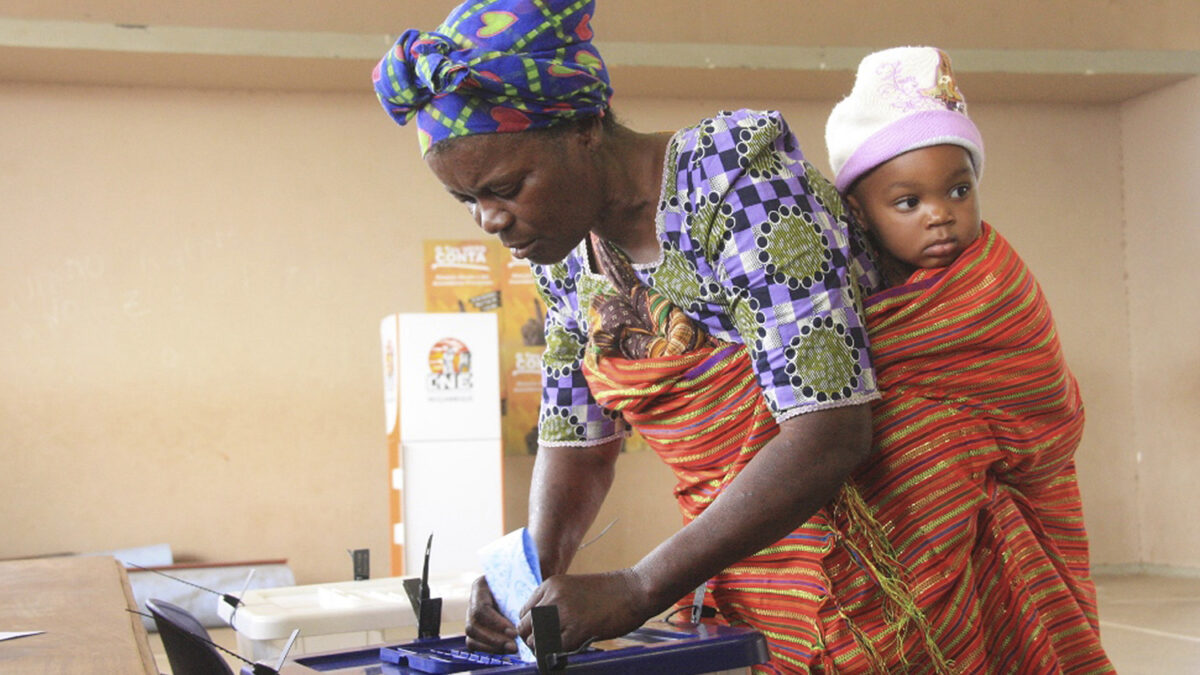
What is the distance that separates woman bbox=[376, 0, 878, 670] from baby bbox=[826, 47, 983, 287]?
0.22ft

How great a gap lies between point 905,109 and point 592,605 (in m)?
0.65

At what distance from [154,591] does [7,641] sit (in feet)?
15.5

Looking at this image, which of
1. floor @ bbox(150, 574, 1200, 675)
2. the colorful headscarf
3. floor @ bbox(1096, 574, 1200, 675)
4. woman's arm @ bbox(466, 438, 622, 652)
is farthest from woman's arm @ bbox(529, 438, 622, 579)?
floor @ bbox(1096, 574, 1200, 675)

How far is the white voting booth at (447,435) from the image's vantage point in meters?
5.79

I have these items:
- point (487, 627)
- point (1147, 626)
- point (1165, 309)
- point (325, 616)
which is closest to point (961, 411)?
point (487, 627)

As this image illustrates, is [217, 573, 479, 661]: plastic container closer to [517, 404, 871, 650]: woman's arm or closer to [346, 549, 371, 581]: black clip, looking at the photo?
[346, 549, 371, 581]: black clip

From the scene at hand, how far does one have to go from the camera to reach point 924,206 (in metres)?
1.27

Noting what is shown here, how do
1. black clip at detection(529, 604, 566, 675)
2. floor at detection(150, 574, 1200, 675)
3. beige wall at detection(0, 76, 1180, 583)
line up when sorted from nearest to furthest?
black clip at detection(529, 604, 566, 675) → floor at detection(150, 574, 1200, 675) → beige wall at detection(0, 76, 1180, 583)

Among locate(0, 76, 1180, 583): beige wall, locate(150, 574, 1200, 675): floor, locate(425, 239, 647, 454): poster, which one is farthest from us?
locate(425, 239, 647, 454): poster

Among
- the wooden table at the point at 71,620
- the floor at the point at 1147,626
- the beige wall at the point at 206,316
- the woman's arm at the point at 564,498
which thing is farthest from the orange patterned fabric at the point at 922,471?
the beige wall at the point at 206,316

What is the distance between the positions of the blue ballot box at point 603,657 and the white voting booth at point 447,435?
15.4ft

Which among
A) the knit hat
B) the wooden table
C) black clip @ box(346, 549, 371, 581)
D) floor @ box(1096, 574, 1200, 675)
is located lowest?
floor @ box(1096, 574, 1200, 675)

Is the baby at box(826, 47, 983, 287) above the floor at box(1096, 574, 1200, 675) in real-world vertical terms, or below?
above

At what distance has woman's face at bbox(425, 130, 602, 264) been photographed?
1.18m
